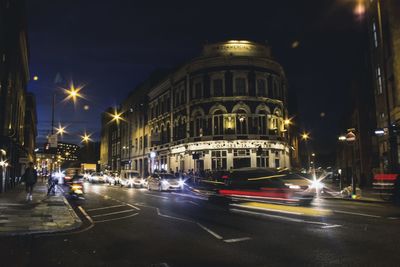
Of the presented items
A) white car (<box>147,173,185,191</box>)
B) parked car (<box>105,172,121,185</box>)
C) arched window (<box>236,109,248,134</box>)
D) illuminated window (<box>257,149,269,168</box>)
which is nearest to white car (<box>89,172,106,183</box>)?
parked car (<box>105,172,121,185</box>)

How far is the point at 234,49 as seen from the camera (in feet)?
153

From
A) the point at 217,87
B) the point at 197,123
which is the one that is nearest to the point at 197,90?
the point at 217,87

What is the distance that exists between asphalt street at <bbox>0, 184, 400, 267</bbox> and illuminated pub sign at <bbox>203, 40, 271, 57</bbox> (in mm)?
35450

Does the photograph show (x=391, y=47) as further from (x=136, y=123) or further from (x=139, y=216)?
(x=136, y=123)

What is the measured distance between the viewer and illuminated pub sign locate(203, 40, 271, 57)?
153 ft

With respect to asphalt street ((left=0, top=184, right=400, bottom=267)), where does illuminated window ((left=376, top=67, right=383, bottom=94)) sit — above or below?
above

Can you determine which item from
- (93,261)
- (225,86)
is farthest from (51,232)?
(225,86)

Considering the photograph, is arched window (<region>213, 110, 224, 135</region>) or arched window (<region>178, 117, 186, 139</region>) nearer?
arched window (<region>213, 110, 224, 135</region>)

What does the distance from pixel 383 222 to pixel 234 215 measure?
190 inches

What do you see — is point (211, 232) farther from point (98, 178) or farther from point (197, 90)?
point (98, 178)

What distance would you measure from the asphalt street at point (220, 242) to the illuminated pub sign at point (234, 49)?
116 ft

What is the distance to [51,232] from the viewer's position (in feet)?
34.3

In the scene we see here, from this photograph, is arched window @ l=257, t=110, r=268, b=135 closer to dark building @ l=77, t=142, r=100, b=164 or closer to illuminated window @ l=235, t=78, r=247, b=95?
illuminated window @ l=235, t=78, r=247, b=95

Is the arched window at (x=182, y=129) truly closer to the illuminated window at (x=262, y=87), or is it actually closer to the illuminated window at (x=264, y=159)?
the illuminated window at (x=262, y=87)
